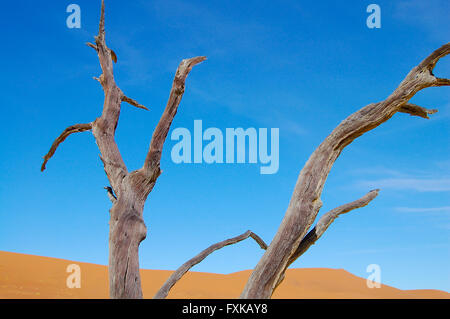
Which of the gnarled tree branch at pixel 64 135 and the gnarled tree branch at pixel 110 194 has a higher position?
the gnarled tree branch at pixel 64 135

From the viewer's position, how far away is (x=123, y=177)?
4.81 metres

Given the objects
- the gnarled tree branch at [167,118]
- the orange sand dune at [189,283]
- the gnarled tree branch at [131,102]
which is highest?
the gnarled tree branch at [131,102]

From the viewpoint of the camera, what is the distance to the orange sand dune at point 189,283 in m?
24.1

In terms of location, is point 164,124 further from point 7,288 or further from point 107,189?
point 7,288

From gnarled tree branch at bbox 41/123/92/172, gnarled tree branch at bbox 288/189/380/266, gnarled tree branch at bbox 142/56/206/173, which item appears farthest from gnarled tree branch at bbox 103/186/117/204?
gnarled tree branch at bbox 288/189/380/266

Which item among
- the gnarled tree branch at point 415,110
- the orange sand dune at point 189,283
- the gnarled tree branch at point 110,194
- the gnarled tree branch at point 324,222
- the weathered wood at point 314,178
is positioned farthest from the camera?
the orange sand dune at point 189,283

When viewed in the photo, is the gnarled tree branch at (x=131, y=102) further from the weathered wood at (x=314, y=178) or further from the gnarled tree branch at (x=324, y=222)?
the gnarled tree branch at (x=324, y=222)

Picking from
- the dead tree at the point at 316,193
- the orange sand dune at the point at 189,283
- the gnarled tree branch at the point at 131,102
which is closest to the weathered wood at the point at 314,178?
the dead tree at the point at 316,193

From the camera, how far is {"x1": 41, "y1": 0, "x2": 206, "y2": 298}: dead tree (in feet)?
13.6

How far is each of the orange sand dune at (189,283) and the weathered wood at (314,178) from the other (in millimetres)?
19214

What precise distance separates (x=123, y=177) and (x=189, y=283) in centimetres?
2872

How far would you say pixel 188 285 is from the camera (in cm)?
3100

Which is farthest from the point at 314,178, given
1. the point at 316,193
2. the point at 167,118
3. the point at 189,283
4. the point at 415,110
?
the point at 189,283
